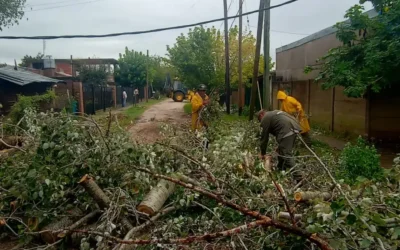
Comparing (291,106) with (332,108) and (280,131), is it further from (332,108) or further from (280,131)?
(332,108)

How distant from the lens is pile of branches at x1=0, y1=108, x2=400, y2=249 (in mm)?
3078

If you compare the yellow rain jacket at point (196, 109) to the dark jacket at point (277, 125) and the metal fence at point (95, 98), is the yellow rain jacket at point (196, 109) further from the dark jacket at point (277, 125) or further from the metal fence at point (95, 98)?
the metal fence at point (95, 98)

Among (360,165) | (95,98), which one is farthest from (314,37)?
(95,98)

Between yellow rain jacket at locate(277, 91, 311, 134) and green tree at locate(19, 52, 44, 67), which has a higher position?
green tree at locate(19, 52, 44, 67)

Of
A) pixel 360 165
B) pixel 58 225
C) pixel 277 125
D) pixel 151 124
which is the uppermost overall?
pixel 277 125

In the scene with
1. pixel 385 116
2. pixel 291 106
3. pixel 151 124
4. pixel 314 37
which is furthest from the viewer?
pixel 151 124

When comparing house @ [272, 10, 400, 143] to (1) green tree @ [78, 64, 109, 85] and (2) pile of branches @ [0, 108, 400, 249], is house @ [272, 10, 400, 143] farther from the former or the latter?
(1) green tree @ [78, 64, 109, 85]

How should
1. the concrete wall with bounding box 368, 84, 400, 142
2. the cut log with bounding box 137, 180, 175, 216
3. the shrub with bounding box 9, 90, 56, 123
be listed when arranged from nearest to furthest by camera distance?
the cut log with bounding box 137, 180, 175, 216 → the concrete wall with bounding box 368, 84, 400, 142 → the shrub with bounding box 9, 90, 56, 123

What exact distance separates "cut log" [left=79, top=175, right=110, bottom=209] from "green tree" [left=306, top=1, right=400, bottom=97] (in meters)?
5.84

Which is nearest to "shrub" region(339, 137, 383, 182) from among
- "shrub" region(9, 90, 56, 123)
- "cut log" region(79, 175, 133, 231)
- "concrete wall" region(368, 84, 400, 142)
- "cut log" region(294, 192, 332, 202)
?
"cut log" region(294, 192, 332, 202)

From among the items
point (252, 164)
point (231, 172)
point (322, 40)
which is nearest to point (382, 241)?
point (231, 172)

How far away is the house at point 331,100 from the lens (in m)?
10.0

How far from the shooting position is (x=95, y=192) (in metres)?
3.84

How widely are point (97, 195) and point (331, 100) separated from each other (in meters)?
10.3
